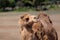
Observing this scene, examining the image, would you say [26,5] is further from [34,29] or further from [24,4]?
[34,29]

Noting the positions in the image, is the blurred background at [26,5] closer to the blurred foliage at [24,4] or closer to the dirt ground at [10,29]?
the blurred foliage at [24,4]

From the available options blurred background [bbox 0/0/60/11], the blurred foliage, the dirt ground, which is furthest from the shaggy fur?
the blurred foliage

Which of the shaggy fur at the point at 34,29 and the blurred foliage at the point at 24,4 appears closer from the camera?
the shaggy fur at the point at 34,29

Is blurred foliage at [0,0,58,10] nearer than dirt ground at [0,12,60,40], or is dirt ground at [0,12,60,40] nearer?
dirt ground at [0,12,60,40]

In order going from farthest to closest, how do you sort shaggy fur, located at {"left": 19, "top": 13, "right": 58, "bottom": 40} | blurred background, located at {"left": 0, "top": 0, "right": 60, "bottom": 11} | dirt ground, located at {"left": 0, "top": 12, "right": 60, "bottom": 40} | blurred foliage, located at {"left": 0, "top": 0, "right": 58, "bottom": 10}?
blurred foliage, located at {"left": 0, "top": 0, "right": 58, "bottom": 10}
blurred background, located at {"left": 0, "top": 0, "right": 60, "bottom": 11}
dirt ground, located at {"left": 0, "top": 12, "right": 60, "bottom": 40}
shaggy fur, located at {"left": 19, "top": 13, "right": 58, "bottom": 40}

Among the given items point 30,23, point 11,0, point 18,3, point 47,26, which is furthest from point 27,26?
point 18,3

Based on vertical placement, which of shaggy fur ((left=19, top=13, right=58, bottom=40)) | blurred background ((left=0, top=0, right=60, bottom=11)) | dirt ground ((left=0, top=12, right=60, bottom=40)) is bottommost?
blurred background ((left=0, top=0, right=60, bottom=11))

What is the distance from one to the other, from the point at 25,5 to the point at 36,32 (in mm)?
24312

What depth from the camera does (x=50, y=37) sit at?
1.96m

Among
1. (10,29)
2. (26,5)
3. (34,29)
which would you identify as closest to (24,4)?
(26,5)

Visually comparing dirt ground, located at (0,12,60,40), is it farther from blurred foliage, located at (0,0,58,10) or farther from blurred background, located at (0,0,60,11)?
blurred foliage, located at (0,0,58,10)

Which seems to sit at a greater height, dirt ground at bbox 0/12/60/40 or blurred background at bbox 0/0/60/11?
dirt ground at bbox 0/12/60/40

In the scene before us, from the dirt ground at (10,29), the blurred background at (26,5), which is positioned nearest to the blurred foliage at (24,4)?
the blurred background at (26,5)

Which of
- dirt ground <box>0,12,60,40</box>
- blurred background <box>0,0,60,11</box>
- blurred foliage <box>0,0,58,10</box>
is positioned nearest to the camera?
dirt ground <box>0,12,60,40</box>
